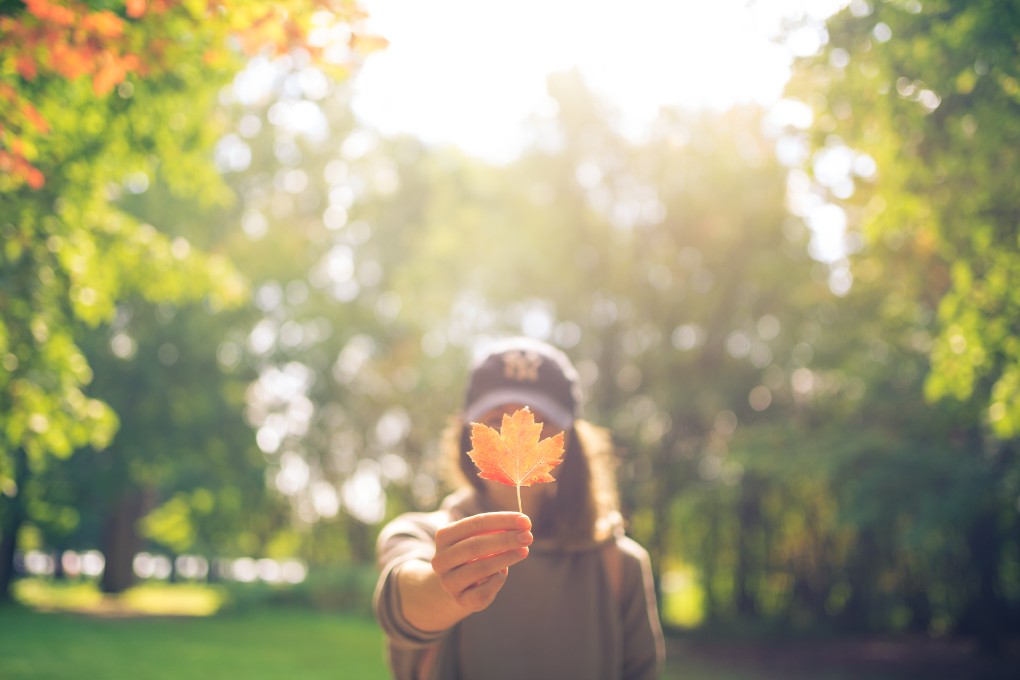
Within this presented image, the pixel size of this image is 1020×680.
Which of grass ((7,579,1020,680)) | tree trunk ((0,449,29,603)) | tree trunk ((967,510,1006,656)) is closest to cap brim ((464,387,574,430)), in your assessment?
grass ((7,579,1020,680))

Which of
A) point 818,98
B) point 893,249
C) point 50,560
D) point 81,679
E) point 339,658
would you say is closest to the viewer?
point 818,98

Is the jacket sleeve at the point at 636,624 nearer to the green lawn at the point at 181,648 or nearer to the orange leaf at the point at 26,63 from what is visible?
the orange leaf at the point at 26,63

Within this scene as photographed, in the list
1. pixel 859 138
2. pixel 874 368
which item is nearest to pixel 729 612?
pixel 874 368

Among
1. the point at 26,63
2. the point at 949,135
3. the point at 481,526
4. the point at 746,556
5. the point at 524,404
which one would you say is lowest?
the point at 746,556

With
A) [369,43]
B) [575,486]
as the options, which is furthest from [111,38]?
[575,486]

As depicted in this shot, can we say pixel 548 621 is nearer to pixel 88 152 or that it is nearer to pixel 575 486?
pixel 575 486

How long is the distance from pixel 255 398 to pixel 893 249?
19525 mm

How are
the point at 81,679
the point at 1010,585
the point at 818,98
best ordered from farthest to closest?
the point at 1010,585, the point at 81,679, the point at 818,98

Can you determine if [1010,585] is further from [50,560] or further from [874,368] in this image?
[50,560]

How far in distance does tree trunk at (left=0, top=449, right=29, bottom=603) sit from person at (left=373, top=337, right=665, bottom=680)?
1884cm

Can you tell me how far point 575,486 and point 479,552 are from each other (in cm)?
113

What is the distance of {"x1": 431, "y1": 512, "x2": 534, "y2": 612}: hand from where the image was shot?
4.77 ft

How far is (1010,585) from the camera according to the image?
2045cm

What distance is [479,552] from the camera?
4.84 ft
